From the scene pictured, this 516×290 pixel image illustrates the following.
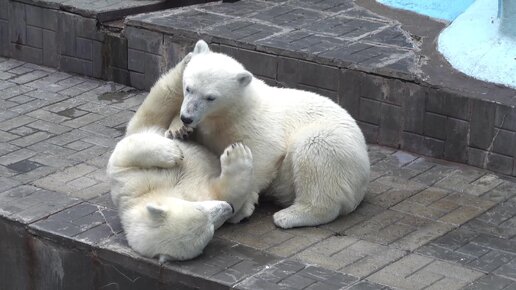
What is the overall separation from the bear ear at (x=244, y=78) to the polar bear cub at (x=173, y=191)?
0.34 metres

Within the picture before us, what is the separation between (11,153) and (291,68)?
1.86 metres

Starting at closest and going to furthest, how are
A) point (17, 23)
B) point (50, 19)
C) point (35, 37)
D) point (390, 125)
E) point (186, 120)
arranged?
point (186, 120), point (390, 125), point (50, 19), point (35, 37), point (17, 23)

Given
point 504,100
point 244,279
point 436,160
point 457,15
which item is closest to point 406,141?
point 436,160

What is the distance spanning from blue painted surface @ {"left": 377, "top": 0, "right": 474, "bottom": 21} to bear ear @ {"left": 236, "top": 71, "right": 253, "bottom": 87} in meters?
2.82

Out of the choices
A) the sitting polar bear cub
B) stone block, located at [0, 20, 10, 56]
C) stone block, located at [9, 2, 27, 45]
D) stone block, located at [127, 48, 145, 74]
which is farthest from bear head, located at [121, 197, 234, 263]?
stone block, located at [0, 20, 10, 56]

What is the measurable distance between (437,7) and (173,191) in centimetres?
331

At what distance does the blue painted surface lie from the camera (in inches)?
324

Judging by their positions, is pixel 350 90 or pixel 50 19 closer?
pixel 350 90

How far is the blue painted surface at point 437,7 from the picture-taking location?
823 centimetres

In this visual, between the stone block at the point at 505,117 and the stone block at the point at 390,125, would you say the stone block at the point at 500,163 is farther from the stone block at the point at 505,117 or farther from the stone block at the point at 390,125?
the stone block at the point at 390,125

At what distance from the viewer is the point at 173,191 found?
580 centimetres

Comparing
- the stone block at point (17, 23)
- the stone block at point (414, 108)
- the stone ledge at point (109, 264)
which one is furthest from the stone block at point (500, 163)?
the stone block at point (17, 23)

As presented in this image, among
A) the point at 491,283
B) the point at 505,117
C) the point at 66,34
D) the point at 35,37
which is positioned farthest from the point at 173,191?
the point at 35,37

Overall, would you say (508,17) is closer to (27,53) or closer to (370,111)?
(370,111)
